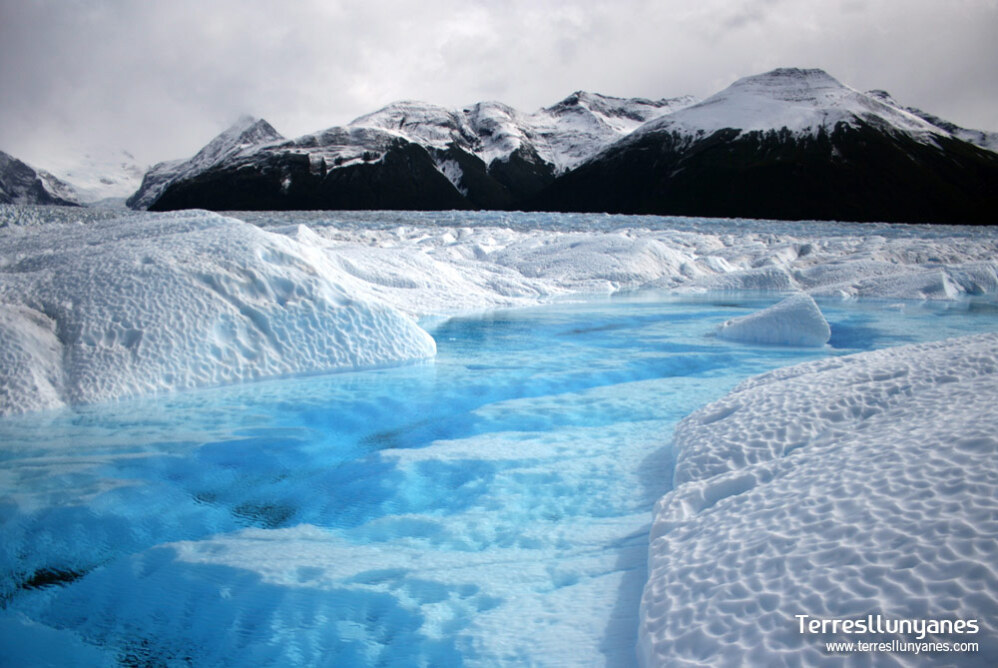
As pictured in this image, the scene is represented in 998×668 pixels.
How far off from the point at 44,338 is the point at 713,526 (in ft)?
16.0

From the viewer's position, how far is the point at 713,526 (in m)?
1.99

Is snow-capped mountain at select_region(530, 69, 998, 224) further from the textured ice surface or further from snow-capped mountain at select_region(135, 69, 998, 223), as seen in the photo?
the textured ice surface

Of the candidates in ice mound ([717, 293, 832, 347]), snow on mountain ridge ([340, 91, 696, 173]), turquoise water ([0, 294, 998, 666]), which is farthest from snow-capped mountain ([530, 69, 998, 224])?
turquoise water ([0, 294, 998, 666])

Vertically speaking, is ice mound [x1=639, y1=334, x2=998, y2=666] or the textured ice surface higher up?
the textured ice surface

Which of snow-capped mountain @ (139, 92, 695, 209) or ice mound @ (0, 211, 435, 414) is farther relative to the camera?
snow-capped mountain @ (139, 92, 695, 209)

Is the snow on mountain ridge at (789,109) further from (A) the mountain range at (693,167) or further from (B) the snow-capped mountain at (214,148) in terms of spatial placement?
(B) the snow-capped mountain at (214,148)

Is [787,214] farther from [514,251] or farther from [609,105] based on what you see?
[609,105]

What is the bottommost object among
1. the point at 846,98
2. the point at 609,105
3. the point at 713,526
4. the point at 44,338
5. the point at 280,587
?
the point at 280,587

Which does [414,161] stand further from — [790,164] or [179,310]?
[179,310]

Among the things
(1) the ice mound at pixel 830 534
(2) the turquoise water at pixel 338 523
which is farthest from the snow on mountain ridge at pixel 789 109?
(1) the ice mound at pixel 830 534

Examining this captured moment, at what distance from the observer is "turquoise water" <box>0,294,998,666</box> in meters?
1.91

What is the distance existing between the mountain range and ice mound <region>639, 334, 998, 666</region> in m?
73.7

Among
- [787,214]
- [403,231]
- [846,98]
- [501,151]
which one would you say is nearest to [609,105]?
[501,151]

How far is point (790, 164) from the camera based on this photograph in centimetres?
7288
